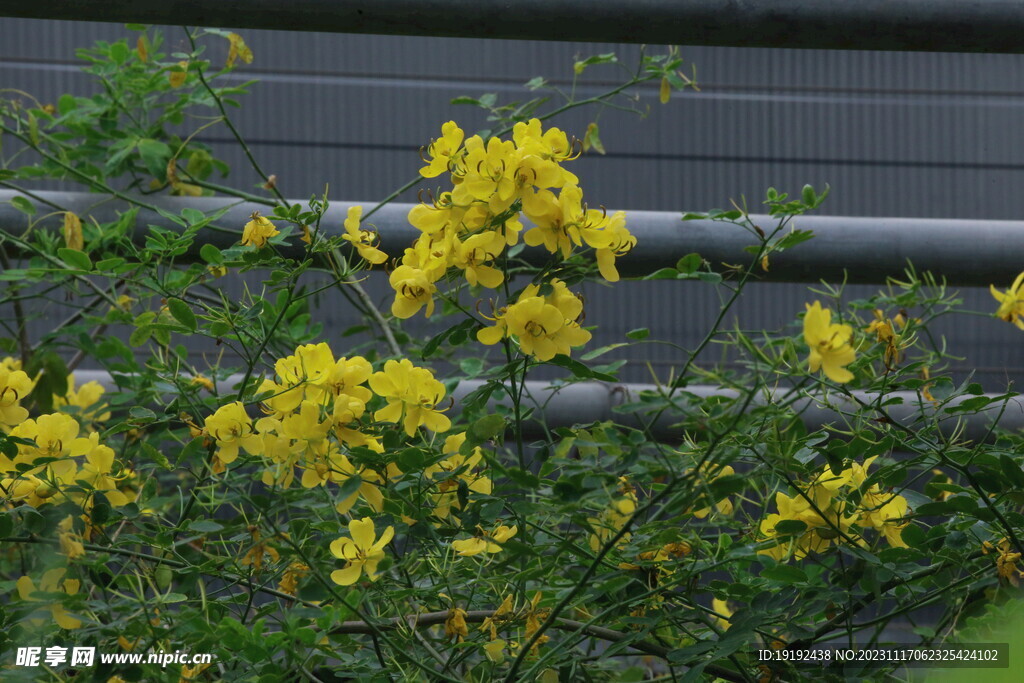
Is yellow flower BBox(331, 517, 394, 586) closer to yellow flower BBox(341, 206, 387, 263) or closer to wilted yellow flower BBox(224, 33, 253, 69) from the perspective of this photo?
yellow flower BBox(341, 206, 387, 263)

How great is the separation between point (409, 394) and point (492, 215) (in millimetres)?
Result: 143

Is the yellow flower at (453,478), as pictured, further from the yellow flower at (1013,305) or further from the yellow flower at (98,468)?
the yellow flower at (1013,305)

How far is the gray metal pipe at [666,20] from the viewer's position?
745 mm

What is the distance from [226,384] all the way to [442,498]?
55 cm

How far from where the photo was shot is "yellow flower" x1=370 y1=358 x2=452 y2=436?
0.65 metres

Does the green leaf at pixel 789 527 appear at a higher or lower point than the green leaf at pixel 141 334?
lower

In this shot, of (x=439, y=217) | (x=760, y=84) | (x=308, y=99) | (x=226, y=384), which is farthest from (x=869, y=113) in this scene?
(x=439, y=217)

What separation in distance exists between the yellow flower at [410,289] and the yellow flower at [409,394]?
0.04 metres

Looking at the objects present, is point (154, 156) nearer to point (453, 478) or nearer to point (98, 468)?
point (98, 468)

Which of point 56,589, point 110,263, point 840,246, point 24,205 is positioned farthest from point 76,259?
point 840,246

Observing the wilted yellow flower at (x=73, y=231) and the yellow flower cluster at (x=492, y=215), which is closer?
the yellow flower cluster at (x=492, y=215)

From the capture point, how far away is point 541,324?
604 millimetres

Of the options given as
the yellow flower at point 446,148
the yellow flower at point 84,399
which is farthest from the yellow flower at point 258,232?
the yellow flower at point 84,399

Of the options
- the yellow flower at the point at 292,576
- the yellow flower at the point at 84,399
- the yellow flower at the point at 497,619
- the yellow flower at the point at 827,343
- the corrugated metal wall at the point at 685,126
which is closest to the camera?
the yellow flower at the point at 827,343
